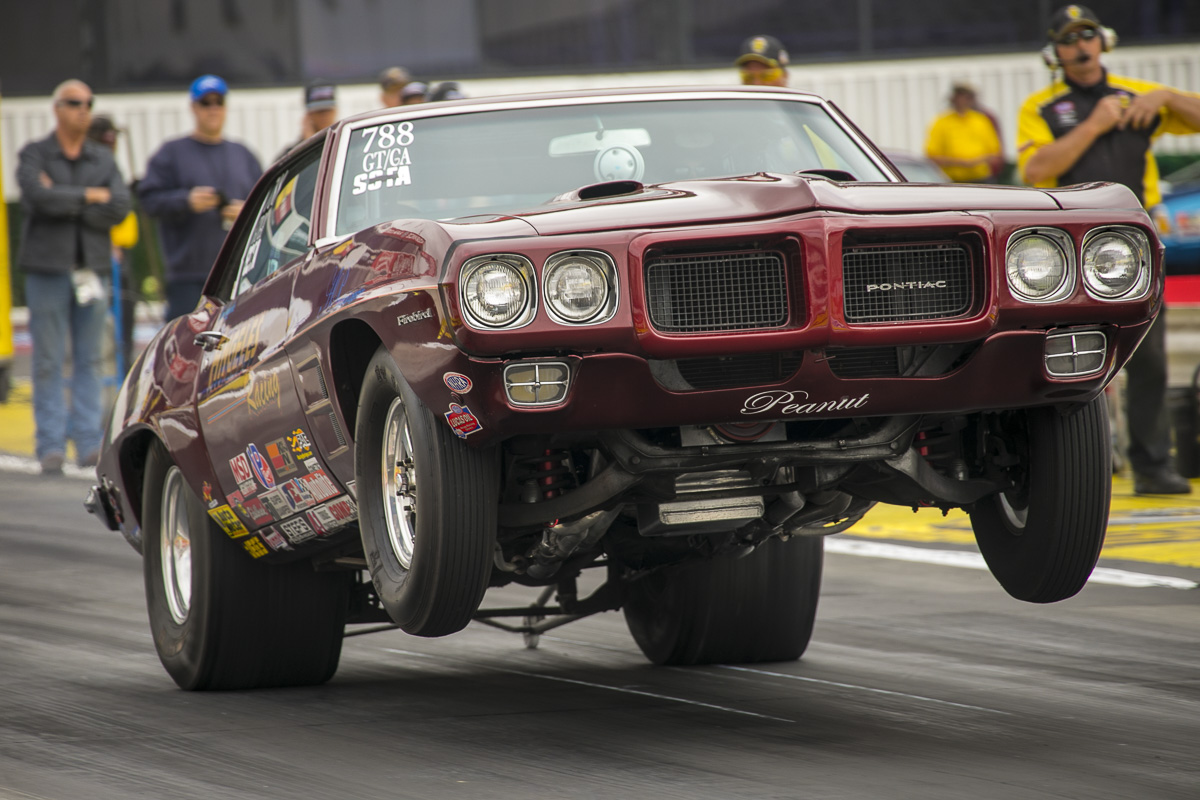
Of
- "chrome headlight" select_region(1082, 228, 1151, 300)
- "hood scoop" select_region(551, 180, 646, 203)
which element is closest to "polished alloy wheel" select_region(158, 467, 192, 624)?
"hood scoop" select_region(551, 180, 646, 203)

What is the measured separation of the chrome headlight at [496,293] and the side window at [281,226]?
1234 mm

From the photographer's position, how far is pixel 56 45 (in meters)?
22.1

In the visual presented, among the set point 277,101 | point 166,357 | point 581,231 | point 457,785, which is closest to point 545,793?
point 457,785

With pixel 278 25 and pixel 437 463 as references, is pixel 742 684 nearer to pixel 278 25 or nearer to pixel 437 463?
pixel 437 463

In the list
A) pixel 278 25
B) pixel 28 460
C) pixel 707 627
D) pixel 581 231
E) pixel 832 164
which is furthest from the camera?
pixel 278 25

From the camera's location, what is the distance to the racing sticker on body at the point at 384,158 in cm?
521

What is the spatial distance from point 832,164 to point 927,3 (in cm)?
1818

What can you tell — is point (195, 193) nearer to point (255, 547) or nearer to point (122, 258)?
point (122, 258)

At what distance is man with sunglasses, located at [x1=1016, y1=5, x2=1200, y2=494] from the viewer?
8977 millimetres

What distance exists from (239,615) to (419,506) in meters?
1.53

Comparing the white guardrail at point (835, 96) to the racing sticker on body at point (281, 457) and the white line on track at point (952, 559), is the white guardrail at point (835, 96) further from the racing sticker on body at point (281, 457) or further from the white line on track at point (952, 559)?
the racing sticker on body at point (281, 457)

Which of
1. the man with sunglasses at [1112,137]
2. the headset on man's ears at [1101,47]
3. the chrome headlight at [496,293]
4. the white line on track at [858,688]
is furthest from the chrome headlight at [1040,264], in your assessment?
the headset on man's ears at [1101,47]

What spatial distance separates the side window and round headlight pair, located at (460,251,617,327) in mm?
1242

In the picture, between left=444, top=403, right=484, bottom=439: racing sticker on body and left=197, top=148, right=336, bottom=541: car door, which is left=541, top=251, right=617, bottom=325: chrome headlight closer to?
left=444, top=403, right=484, bottom=439: racing sticker on body
